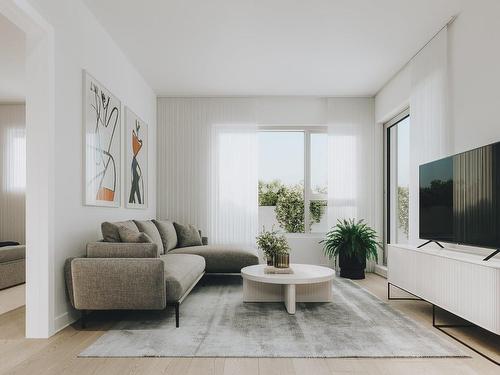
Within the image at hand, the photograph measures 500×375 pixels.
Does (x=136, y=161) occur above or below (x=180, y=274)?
above

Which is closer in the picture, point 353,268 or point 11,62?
point 11,62

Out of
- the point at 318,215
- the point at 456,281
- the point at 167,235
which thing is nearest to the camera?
the point at 456,281

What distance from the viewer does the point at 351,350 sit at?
280cm

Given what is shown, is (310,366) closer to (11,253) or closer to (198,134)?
(11,253)

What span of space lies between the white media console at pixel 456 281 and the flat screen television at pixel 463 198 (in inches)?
7.9

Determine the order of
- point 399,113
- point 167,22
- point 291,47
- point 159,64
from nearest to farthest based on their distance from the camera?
point 167,22, point 291,47, point 159,64, point 399,113

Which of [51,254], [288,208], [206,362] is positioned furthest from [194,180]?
[206,362]

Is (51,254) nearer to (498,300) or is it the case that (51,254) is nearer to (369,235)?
(498,300)

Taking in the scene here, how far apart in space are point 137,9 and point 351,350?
10.9 ft

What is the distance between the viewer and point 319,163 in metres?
7.13

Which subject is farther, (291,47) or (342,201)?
(342,201)

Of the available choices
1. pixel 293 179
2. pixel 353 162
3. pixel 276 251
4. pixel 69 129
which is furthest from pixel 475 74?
pixel 293 179

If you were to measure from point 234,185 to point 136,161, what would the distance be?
1.80 m

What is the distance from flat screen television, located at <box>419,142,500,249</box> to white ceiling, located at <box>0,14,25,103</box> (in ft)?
13.8
